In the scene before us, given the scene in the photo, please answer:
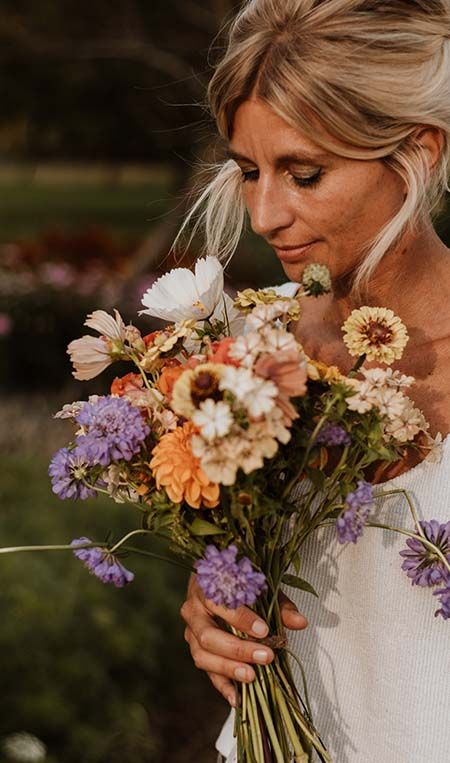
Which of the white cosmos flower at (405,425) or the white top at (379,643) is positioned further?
the white top at (379,643)

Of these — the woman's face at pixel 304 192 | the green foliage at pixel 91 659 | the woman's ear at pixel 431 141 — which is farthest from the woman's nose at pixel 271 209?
the green foliage at pixel 91 659

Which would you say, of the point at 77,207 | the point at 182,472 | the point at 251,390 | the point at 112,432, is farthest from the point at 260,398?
the point at 77,207

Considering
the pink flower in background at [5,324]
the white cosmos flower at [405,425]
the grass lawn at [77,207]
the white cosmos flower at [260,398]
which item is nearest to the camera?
the white cosmos flower at [260,398]

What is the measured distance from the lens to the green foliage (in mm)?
3986

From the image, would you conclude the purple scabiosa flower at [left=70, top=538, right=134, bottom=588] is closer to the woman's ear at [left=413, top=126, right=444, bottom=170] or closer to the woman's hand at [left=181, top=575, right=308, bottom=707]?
the woman's hand at [left=181, top=575, right=308, bottom=707]

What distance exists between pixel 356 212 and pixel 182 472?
65 centimetres

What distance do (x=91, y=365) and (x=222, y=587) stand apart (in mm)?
427

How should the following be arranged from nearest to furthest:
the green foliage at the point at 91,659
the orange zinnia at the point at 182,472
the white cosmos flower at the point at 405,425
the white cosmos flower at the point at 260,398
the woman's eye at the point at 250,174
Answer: the white cosmos flower at the point at 260,398 → the orange zinnia at the point at 182,472 → the white cosmos flower at the point at 405,425 → the woman's eye at the point at 250,174 → the green foliage at the point at 91,659

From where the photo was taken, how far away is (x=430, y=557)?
165cm

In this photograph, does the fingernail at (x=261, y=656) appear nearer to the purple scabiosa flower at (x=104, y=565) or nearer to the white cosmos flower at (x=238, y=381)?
the purple scabiosa flower at (x=104, y=565)

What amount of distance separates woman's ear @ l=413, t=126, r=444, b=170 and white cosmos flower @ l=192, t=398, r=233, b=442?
790 millimetres

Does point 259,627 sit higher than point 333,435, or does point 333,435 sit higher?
point 333,435

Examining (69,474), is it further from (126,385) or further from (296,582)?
(296,582)

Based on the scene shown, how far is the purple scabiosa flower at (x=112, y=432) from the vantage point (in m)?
1.54
